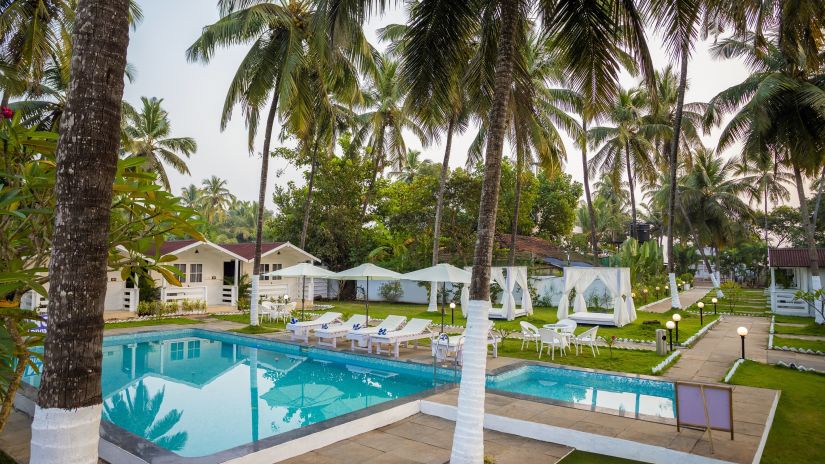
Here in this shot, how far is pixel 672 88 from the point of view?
24094 millimetres

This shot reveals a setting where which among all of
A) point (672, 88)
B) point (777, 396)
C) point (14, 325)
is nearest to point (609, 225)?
point (672, 88)

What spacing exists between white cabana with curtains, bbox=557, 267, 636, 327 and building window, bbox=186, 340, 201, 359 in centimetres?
1209

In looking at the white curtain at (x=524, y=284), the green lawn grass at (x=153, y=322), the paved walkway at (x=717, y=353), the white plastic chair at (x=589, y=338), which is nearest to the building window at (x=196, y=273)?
the green lawn grass at (x=153, y=322)

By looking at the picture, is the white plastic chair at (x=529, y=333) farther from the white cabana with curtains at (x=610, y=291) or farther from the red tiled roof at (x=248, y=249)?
the red tiled roof at (x=248, y=249)

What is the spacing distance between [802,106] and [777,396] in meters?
13.7

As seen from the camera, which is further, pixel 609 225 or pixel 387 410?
pixel 609 225

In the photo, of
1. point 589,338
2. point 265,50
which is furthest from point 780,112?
point 265,50

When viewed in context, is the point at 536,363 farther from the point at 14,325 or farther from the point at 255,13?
the point at 255,13

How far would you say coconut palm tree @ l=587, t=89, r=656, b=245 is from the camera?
2283 cm

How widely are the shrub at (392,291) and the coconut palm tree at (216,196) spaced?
1478 inches

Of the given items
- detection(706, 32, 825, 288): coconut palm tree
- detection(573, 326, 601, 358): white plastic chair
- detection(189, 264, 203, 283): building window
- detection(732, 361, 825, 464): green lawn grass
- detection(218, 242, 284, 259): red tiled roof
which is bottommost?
detection(732, 361, 825, 464): green lawn grass

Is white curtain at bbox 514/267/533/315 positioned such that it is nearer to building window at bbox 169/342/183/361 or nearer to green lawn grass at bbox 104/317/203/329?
building window at bbox 169/342/183/361

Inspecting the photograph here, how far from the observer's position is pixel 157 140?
24.6m

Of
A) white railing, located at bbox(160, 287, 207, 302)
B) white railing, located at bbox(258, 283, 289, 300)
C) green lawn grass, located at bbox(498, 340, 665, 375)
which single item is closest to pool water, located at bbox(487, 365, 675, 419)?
green lawn grass, located at bbox(498, 340, 665, 375)
